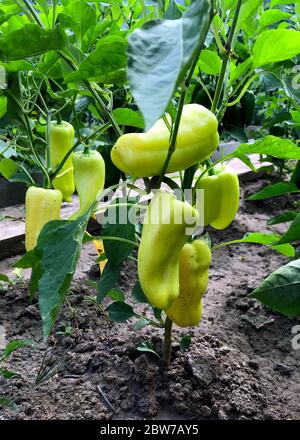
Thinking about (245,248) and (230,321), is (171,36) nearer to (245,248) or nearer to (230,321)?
(230,321)

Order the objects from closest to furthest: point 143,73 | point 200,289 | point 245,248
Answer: point 143,73 → point 200,289 → point 245,248

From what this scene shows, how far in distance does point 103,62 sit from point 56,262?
0.24 m

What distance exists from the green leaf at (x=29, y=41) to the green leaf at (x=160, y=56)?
0.22 metres

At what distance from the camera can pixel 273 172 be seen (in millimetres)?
2309

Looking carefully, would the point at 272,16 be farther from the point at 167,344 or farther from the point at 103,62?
the point at 167,344

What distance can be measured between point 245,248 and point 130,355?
73 centimetres

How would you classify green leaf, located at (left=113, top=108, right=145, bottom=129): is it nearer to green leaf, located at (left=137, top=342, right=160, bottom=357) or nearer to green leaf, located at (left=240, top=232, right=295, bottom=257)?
green leaf, located at (left=240, top=232, right=295, bottom=257)

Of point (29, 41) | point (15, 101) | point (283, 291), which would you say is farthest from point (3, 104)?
point (283, 291)

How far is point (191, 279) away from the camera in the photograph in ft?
2.53

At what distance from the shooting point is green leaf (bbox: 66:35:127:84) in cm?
57

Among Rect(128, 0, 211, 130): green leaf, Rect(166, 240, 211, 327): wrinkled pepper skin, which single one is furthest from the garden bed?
Rect(128, 0, 211, 130): green leaf

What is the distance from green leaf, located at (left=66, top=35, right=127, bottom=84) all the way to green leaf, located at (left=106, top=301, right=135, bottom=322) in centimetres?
47

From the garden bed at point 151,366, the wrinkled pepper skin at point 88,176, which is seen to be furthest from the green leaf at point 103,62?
the garden bed at point 151,366
